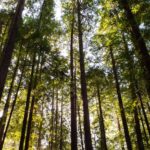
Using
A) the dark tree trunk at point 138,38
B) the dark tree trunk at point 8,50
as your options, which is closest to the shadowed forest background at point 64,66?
the dark tree trunk at point 138,38

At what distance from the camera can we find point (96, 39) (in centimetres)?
1349

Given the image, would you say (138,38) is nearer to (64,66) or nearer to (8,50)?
(8,50)

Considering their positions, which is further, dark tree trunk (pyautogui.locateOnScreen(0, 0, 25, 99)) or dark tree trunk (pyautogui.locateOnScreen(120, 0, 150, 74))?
dark tree trunk (pyautogui.locateOnScreen(120, 0, 150, 74))

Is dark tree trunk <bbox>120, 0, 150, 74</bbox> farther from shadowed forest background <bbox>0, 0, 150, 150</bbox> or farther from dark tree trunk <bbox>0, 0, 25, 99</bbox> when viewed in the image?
dark tree trunk <bbox>0, 0, 25, 99</bbox>

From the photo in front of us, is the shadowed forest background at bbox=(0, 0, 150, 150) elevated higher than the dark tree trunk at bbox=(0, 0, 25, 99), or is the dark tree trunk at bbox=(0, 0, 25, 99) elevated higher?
the shadowed forest background at bbox=(0, 0, 150, 150)

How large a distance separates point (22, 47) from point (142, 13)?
8.75 m

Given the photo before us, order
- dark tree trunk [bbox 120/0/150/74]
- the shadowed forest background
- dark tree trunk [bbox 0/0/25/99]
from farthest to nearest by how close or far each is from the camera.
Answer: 1. the shadowed forest background
2. dark tree trunk [bbox 120/0/150/74]
3. dark tree trunk [bbox 0/0/25/99]

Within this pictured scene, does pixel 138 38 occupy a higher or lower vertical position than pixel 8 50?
higher

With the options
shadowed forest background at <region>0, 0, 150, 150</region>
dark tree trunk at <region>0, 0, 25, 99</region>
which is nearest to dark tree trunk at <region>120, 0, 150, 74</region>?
shadowed forest background at <region>0, 0, 150, 150</region>

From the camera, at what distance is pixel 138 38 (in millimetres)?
7316

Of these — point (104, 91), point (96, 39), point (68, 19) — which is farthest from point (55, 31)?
point (104, 91)

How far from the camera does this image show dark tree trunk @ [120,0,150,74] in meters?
7.02

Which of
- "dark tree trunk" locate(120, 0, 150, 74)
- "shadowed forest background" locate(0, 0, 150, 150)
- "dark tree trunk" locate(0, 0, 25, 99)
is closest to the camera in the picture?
"dark tree trunk" locate(0, 0, 25, 99)

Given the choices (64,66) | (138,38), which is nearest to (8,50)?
(138,38)
